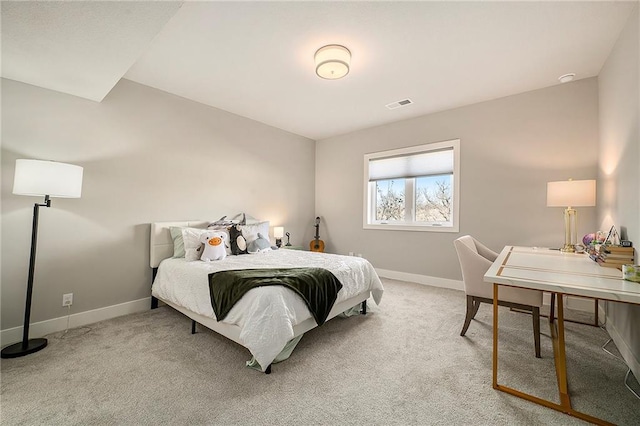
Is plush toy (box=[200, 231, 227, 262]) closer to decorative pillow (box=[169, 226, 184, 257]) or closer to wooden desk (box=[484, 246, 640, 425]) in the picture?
decorative pillow (box=[169, 226, 184, 257])

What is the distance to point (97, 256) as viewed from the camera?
9.14 ft

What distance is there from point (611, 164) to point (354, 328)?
2.96 meters

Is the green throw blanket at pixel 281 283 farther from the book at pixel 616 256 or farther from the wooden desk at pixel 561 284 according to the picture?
the book at pixel 616 256

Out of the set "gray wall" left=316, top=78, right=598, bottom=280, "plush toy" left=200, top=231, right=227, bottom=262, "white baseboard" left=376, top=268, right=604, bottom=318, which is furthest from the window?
"plush toy" left=200, top=231, right=227, bottom=262

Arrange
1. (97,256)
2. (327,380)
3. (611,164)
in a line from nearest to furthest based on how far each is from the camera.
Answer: (327,380) < (611,164) < (97,256)

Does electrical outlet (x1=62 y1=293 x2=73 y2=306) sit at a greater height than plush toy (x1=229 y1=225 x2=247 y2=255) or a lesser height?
lesser

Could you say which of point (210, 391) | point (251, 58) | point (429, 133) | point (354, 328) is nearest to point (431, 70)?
point (429, 133)

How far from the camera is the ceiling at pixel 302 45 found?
5.83 feet

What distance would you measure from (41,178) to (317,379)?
8.78 ft

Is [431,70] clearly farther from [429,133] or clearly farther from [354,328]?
[354,328]

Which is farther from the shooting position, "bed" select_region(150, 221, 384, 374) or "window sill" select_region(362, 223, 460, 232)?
"window sill" select_region(362, 223, 460, 232)

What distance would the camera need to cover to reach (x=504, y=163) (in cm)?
349

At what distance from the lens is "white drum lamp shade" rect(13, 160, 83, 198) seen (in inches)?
81.6

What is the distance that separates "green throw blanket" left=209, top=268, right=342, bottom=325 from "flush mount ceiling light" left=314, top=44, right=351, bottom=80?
6.22 feet
